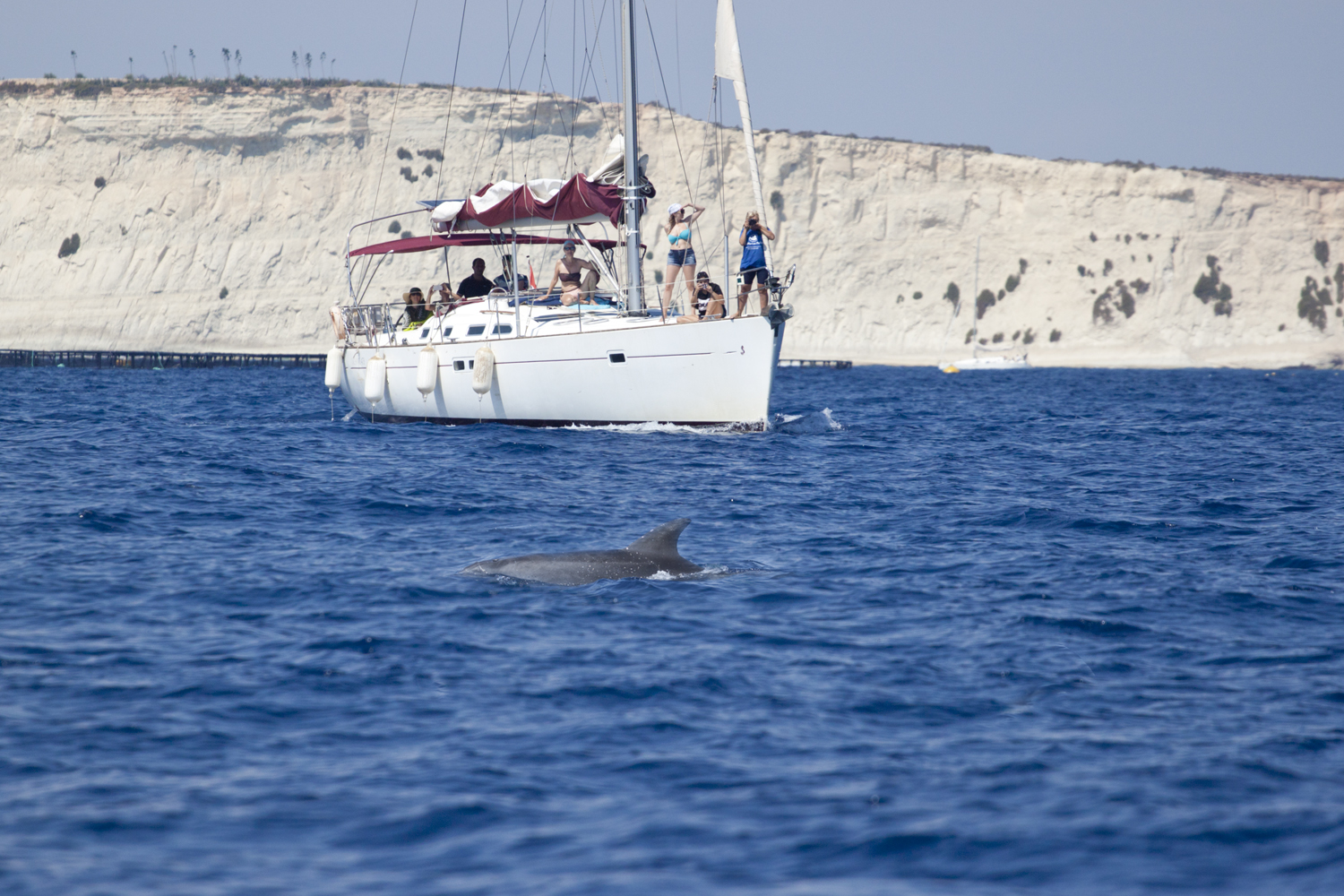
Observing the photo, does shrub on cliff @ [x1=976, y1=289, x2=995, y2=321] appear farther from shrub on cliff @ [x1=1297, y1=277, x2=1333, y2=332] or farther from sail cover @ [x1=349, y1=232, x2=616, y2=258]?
sail cover @ [x1=349, y1=232, x2=616, y2=258]

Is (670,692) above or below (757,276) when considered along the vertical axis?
below

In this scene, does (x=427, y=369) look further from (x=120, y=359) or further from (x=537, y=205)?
(x=120, y=359)

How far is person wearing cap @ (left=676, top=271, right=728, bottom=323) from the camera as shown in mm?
21438

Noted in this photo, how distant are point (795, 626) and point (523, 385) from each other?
1473cm

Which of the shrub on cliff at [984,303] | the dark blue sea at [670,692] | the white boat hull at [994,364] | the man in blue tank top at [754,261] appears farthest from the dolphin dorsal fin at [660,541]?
the shrub on cliff at [984,303]

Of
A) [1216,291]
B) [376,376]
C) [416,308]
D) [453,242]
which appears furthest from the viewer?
[1216,291]

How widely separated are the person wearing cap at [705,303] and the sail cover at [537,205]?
331 centimetres

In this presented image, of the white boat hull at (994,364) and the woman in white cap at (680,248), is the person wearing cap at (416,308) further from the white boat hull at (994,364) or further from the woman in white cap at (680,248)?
the white boat hull at (994,364)

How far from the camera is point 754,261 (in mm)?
21531

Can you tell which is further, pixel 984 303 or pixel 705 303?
pixel 984 303

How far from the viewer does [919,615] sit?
9.50 metres

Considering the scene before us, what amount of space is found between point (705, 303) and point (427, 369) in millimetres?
6255

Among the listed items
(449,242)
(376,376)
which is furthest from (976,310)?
(376,376)

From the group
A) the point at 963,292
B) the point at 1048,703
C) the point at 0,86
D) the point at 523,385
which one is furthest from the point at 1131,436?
the point at 0,86
